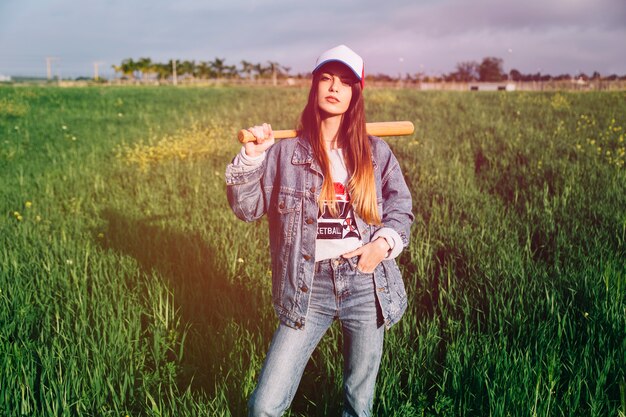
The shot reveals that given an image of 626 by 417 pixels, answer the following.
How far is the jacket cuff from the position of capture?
1.88 m

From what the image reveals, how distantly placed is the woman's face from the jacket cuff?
18.8 inches

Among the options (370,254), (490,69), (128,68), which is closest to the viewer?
(370,254)

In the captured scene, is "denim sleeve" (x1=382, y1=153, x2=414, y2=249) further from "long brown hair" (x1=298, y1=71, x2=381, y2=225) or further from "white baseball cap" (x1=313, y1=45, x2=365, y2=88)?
"white baseball cap" (x1=313, y1=45, x2=365, y2=88)

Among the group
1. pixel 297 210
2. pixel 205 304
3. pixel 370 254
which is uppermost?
pixel 297 210

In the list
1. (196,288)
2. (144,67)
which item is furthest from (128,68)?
(196,288)

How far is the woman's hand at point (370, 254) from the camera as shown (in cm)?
184

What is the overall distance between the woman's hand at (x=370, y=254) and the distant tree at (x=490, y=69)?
335ft

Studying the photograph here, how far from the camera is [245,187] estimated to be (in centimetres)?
190

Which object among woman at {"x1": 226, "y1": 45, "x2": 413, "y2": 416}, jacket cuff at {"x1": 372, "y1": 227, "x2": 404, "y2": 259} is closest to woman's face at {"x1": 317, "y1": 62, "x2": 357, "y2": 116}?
woman at {"x1": 226, "y1": 45, "x2": 413, "y2": 416}

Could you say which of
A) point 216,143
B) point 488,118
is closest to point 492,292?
point 216,143

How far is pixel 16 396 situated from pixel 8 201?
3899mm

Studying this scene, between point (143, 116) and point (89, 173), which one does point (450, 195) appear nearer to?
point (89, 173)

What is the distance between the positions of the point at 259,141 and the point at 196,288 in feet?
5.88

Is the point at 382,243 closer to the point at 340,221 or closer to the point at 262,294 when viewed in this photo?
the point at 340,221
